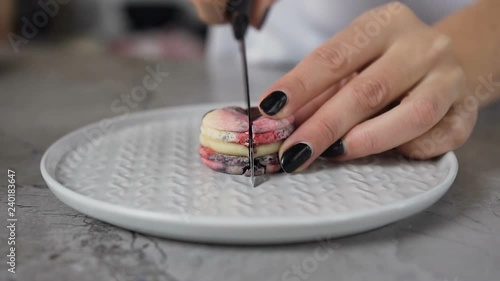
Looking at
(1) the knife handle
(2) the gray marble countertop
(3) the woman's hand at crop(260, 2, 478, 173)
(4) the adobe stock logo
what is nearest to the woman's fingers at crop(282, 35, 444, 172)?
(3) the woman's hand at crop(260, 2, 478, 173)

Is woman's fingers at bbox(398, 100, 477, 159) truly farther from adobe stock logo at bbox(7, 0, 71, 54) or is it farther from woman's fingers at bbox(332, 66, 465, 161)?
adobe stock logo at bbox(7, 0, 71, 54)

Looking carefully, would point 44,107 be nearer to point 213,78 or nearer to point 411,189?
point 213,78

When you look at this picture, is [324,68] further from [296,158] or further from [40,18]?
[40,18]

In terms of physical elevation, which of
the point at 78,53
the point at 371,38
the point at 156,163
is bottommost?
the point at 78,53

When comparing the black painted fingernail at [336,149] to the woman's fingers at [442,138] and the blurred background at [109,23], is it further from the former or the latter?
the blurred background at [109,23]

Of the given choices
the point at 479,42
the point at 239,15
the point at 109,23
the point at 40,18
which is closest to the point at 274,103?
the point at 239,15

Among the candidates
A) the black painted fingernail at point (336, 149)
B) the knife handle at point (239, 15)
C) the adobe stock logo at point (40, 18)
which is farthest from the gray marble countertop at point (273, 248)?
→ the adobe stock logo at point (40, 18)

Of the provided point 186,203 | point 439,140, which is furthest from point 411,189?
point 186,203
